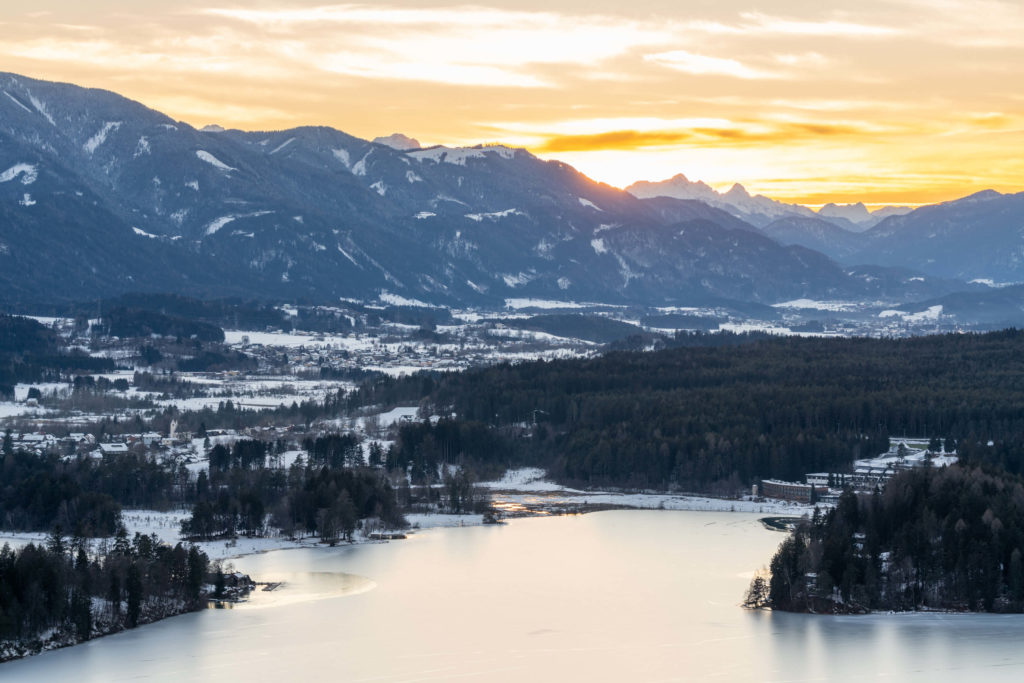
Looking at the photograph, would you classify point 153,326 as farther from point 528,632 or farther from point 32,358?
point 528,632

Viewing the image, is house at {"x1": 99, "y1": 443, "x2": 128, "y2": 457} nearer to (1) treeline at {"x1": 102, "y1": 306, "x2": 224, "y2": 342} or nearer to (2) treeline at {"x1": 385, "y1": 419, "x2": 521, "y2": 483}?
(2) treeline at {"x1": 385, "y1": 419, "x2": 521, "y2": 483}

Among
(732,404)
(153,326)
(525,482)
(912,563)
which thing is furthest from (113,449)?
(153,326)

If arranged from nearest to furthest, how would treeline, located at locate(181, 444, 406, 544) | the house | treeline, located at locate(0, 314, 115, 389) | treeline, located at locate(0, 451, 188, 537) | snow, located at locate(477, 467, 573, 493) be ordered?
treeline, located at locate(0, 451, 188, 537) < treeline, located at locate(181, 444, 406, 544) < snow, located at locate(477, 467, 573, 493) < the house < treeline, located at locate(0, 314, 115, 389)

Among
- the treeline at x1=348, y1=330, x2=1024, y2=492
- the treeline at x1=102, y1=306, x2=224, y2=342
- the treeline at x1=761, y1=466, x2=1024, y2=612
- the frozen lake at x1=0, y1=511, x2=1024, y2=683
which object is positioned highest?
the treeline at x1=102, y1=306, x2=224, y2=342

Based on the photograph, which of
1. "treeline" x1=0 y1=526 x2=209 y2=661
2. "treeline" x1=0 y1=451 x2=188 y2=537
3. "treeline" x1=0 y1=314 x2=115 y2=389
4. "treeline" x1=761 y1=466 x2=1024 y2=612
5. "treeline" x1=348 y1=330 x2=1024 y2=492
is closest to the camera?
"treeline" x1=0 y1=526 x2=209 y2=661

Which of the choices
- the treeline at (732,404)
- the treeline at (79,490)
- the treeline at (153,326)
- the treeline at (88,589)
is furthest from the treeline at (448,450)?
the treeline at (153,326)

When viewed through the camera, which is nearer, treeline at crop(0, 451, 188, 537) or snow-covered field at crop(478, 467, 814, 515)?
treeline at crop(0, 451, 188, 537)

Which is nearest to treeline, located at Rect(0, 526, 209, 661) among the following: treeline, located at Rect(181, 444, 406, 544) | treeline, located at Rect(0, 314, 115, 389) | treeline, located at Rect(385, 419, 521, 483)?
treeline, located at Rect(181, 444, 406, 544)
